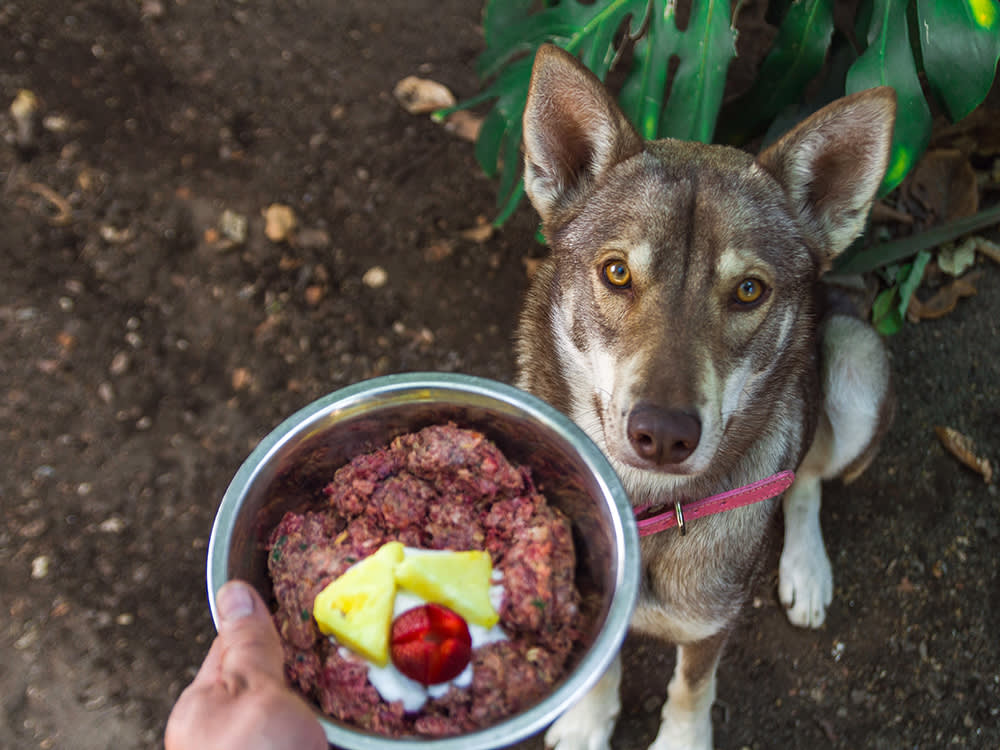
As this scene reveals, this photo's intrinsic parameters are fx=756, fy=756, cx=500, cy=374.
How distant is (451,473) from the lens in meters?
2.01

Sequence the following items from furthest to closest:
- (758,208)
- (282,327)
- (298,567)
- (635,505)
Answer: (282,327) < (635,505) < (758,208) < (298,567)

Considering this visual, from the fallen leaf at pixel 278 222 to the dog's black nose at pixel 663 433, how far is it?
2632 mm

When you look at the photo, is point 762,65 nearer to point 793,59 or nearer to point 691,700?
point 793,59

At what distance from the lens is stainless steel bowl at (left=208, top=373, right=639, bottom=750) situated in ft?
5.11

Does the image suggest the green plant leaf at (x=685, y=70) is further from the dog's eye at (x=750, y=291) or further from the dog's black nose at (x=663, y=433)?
the dog's black nose at (x=663, y=433)

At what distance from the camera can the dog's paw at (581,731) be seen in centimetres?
287

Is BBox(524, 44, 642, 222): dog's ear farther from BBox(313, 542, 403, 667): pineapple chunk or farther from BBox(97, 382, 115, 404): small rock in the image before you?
BBox(97, 382, 115, 404): small rock

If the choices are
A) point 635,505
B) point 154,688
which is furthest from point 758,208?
point 154,688

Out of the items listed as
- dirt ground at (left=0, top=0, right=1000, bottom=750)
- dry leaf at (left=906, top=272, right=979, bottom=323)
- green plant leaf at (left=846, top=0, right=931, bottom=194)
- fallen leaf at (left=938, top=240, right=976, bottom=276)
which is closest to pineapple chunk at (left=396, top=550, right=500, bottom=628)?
dirt ground at (left=0, top=0, right=1000, bottom=750)

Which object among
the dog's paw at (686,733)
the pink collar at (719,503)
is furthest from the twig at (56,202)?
the dog's paw at (686,733)

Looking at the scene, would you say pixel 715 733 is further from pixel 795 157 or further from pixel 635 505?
pixel 795 157

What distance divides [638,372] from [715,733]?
1.88 m

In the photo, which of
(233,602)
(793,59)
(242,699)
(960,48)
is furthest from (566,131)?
(242,699)

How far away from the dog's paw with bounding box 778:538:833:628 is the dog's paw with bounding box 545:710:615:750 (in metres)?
0.94
